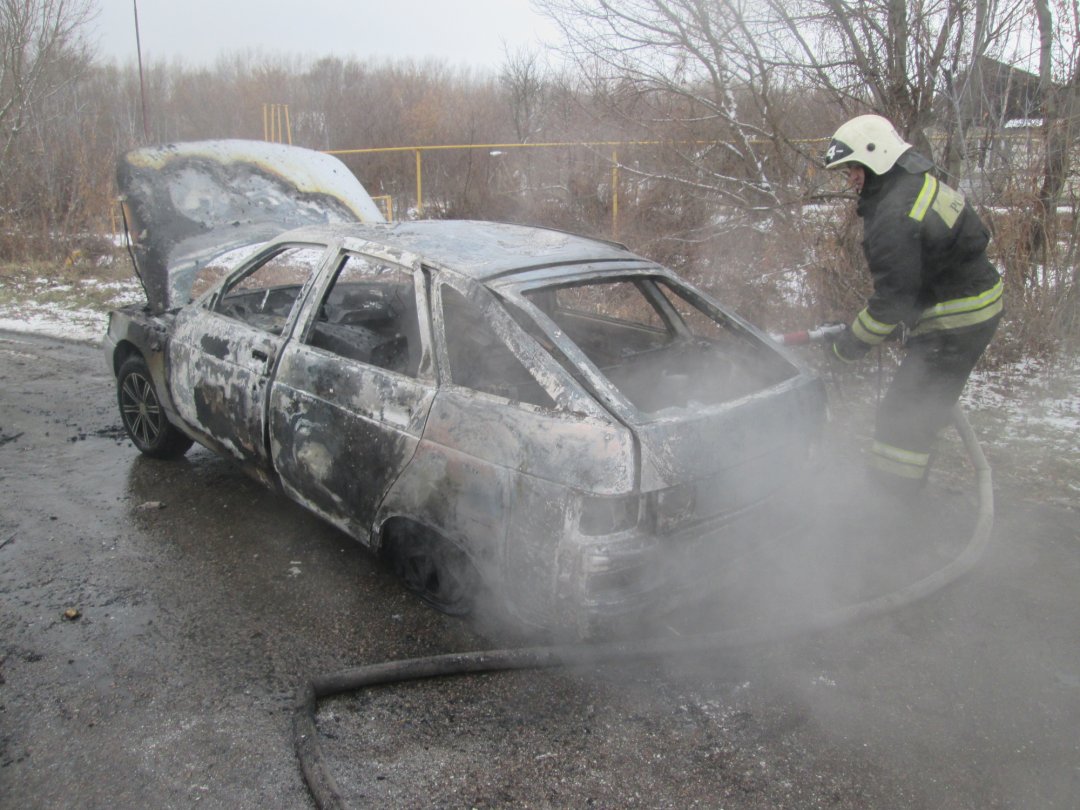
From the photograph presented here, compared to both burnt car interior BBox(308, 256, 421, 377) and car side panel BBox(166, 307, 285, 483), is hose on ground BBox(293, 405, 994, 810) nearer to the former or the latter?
burnt car interior BBox(308, 256, 421, 377)

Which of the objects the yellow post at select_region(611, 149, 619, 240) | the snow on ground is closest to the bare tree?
the snow on ground

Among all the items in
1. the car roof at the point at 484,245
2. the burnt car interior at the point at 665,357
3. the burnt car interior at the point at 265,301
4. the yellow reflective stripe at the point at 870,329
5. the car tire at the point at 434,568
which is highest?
the car roof at the point at 484,245

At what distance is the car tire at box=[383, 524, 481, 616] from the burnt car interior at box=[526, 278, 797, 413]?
929 mm

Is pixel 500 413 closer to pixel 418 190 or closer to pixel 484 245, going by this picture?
pixel 484 245

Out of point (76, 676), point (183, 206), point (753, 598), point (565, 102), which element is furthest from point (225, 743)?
point (565, 102)

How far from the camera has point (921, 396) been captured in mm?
3695

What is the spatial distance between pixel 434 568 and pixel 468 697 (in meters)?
0.58

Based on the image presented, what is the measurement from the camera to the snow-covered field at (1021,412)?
178 inches

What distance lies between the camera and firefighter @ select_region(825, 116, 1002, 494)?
11.3ft

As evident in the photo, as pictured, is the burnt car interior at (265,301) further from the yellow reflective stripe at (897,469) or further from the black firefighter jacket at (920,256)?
the yellow reflective stripe at (897,469)

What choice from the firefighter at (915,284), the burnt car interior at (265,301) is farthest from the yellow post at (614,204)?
the firefighter at (915,284)

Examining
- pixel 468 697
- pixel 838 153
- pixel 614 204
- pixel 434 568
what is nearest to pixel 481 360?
pixel 434 568

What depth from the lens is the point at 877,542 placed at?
3.79 m

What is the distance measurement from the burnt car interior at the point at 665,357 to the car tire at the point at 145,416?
2342mm
